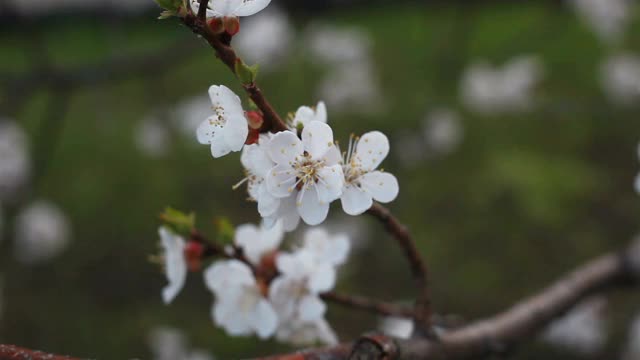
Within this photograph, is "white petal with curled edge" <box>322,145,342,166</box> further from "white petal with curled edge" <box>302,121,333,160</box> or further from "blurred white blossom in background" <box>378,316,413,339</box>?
"blurred white blossom in background" <box>378,316,413,339</box>

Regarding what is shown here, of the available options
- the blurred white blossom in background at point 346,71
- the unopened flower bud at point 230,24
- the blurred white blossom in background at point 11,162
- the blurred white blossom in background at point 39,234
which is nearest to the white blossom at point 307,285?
the unopened flower bud at point 230,24

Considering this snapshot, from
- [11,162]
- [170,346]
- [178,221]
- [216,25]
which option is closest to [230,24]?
[216,25]

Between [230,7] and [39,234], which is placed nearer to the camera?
[230,7]

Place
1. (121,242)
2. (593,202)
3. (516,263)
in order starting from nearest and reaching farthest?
1. (516,263)
2. (593,202)
3. (121,242)

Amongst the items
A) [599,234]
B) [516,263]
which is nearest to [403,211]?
[516,263]

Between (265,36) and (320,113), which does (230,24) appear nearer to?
(320,113)

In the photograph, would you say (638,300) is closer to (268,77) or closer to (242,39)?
(242,39)
